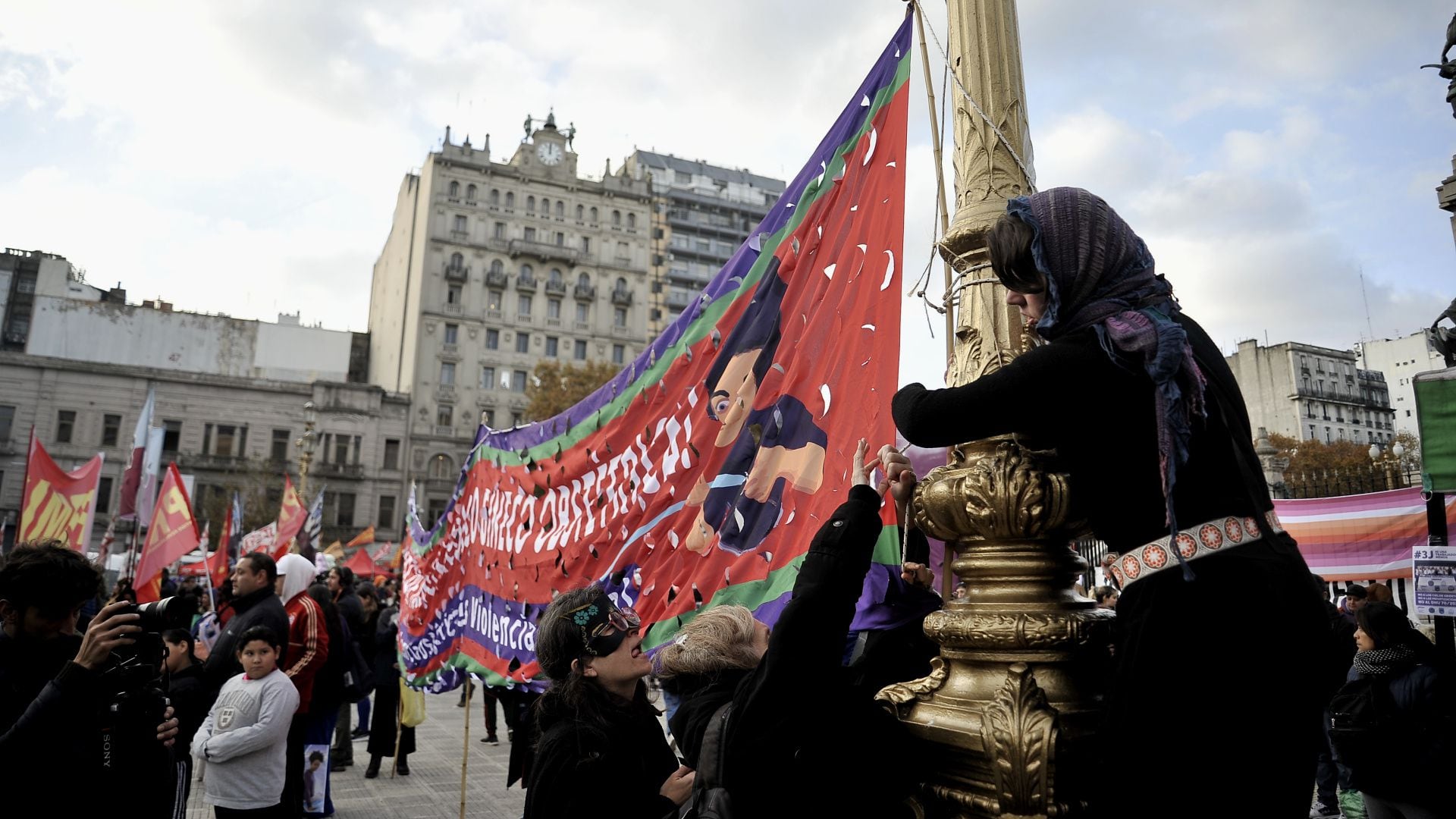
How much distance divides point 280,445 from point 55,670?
53434 mm

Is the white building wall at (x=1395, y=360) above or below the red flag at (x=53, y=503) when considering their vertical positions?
above

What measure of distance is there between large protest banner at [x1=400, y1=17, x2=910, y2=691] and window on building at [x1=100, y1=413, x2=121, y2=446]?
54342 millimetres

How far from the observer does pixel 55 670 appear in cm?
297

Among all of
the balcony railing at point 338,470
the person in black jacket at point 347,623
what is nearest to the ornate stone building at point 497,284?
the balcony railing at point 338,470

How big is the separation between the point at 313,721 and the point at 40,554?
4.74 meters

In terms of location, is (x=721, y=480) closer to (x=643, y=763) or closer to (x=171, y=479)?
(x=643, y=763)

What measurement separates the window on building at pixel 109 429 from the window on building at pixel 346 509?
12.1 meters

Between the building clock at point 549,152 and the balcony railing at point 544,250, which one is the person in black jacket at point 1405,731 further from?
the building clock at point 549,152

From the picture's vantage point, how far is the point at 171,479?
11492mm

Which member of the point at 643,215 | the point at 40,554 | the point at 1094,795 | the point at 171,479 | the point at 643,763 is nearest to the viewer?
the point at 1094,795

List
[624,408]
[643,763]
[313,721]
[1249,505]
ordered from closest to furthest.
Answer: [1249,505] → [643,763] → [624,408] → [313,721]

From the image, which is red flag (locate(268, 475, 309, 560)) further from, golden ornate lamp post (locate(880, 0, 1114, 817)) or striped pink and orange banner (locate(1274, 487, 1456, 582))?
golden ornate lamp post (locate(880, 0, 1114, 817))

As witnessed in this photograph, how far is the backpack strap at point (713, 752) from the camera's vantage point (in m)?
2.16

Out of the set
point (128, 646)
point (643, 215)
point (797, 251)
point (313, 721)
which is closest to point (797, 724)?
point (797, 251)
